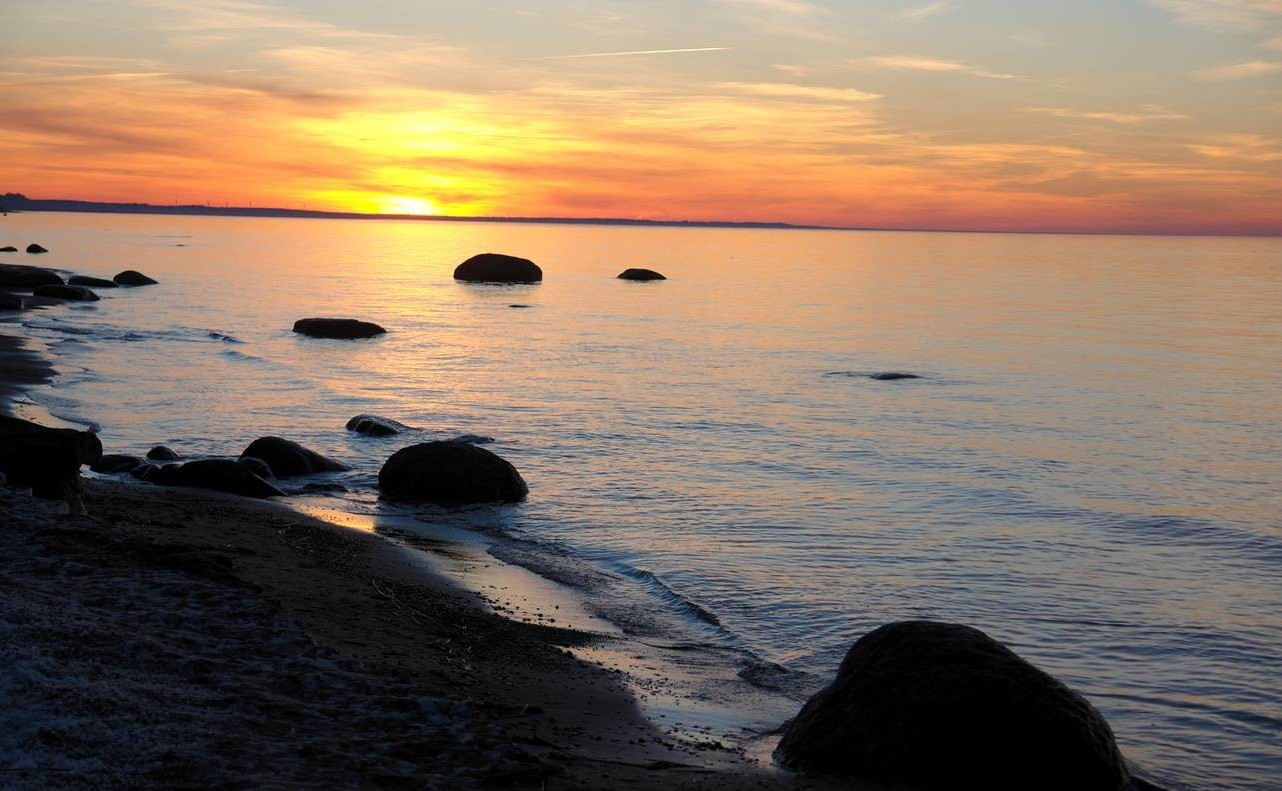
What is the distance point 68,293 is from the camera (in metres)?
59.5

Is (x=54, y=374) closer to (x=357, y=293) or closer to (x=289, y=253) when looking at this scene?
(x=357, y=293)

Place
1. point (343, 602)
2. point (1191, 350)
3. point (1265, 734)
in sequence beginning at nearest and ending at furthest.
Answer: point (1265, 734), point (343, 602), point (1191, 350)

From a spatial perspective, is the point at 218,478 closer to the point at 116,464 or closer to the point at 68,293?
the point at 116,464

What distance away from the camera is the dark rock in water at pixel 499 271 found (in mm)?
94562

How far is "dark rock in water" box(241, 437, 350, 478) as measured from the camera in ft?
64.4

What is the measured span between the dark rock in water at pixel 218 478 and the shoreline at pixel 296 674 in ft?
13.2

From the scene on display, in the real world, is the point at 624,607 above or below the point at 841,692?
below

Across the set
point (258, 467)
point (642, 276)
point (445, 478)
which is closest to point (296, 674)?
point (445, 478)

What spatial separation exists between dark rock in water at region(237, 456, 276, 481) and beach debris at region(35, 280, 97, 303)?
45938mm

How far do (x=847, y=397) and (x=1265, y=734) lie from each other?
853 inches

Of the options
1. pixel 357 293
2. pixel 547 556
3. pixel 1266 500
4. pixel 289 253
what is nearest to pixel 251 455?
pixel 547 556

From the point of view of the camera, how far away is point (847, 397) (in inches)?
1236

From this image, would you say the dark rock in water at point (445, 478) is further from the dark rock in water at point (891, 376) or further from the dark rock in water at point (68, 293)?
the dark rock in water at point (68, 293)

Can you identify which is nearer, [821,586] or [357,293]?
[821,586]
